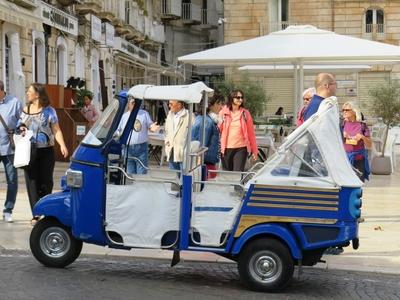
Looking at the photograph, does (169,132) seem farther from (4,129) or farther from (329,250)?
(329,250)

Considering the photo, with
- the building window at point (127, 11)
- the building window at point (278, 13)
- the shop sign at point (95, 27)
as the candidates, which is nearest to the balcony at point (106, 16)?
the shop sign at point (95, 27)

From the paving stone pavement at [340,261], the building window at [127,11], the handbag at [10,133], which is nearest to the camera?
the paving stone pavement at [340,261]

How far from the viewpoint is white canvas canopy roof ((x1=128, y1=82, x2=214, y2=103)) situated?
23.6 ft

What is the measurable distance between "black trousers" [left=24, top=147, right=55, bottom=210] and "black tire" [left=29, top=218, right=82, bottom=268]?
2309mm

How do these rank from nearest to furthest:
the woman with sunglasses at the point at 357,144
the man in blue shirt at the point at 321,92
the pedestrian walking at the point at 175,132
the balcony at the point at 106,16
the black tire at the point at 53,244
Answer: the black tire at the point at 53,244, the man in blue shirt at the point at 321,92, the pedestrian walking at the point at 175,132, the woman with sunglasses at the point at 357,144, the balcony at the point at 106,16

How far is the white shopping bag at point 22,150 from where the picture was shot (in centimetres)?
970

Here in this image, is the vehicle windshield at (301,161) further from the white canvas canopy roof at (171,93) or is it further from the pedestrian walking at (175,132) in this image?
the pedestrian walking at (175,132)

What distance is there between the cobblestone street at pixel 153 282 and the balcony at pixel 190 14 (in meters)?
45.5

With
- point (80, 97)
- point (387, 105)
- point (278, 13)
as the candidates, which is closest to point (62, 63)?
point (80, 97)

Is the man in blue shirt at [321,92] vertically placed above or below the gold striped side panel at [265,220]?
above

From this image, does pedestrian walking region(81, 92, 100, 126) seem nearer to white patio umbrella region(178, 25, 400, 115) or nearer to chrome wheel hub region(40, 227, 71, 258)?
white patio umbrella region(178, 25, 400, 115)

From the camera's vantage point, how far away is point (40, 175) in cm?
1005

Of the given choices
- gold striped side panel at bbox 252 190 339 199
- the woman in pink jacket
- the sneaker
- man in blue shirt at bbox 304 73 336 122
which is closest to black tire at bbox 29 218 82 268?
gold striped side panel at bbox 252 190 339 199

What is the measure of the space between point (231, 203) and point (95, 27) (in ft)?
77.1
